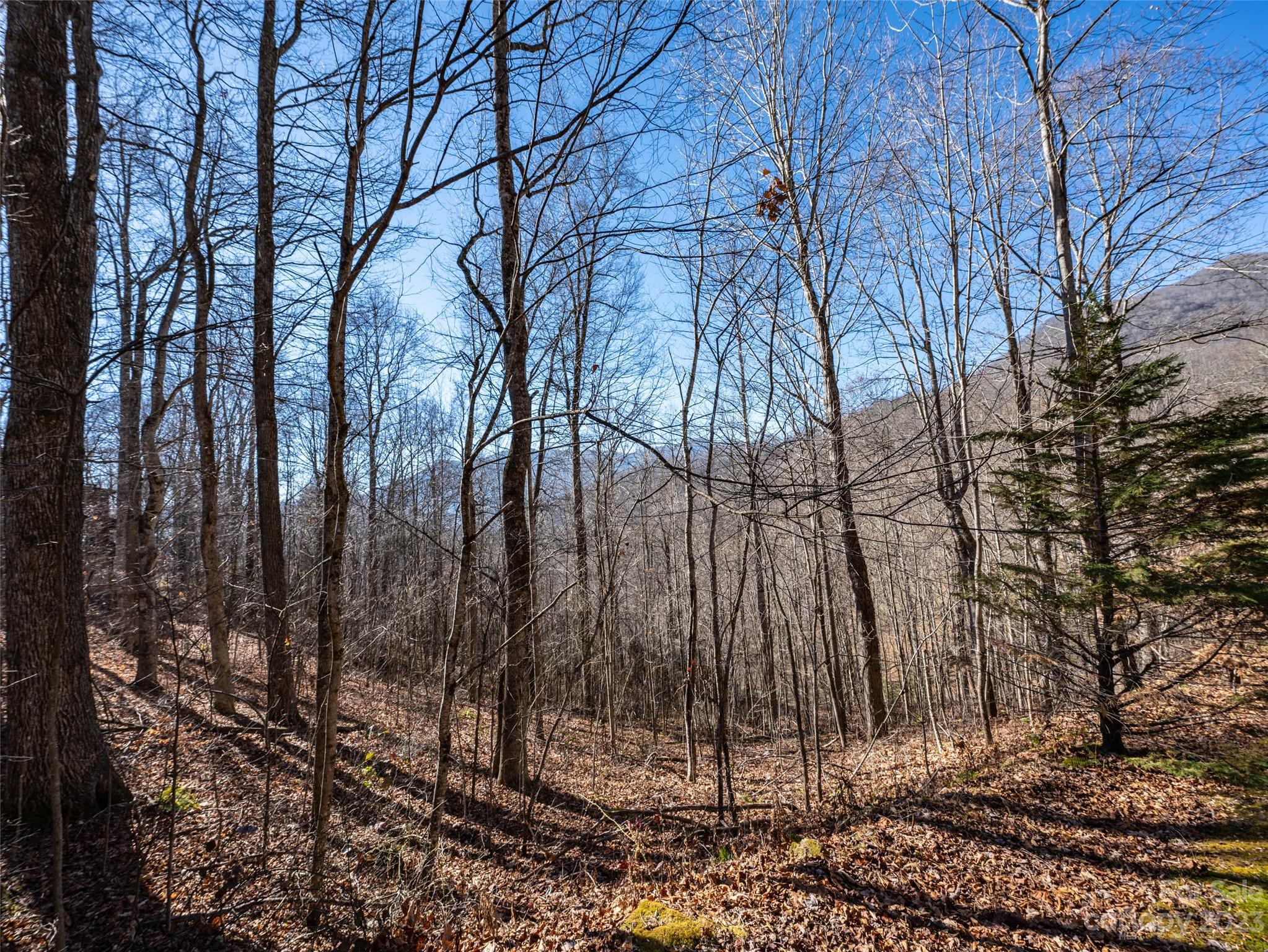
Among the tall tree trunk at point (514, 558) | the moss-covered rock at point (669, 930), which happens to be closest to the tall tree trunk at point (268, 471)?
the tall tree trunk at point (514, 558)

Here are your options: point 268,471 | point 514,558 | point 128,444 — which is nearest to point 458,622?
point 514,558

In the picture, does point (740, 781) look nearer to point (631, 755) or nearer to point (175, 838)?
point (631, 755)

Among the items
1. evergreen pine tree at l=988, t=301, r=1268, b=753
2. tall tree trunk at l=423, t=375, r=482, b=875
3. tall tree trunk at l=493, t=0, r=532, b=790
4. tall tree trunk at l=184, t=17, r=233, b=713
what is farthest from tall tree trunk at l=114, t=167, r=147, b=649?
evergreen pine tree at l=988, t=301, r=1268, b=753

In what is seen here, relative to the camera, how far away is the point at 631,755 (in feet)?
34.4

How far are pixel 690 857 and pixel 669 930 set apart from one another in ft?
5.46

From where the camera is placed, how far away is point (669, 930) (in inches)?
138

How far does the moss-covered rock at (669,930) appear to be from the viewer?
3.39 metres

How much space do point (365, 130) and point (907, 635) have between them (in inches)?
722

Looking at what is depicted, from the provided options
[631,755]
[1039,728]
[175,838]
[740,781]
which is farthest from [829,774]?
[175,838]

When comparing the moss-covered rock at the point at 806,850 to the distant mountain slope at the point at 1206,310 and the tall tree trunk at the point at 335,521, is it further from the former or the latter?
the distant mountain slope at the point at 1206,310

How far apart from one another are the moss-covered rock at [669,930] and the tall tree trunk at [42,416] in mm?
4186

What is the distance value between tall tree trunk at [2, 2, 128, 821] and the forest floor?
1.41 ft

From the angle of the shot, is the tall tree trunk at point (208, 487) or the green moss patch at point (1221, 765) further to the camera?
the tall tree trunk at point (208, 487)

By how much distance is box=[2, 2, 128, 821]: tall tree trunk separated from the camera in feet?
13.5
